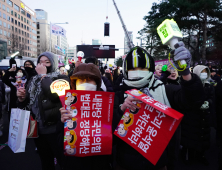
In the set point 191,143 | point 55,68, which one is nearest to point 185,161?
point 191,143

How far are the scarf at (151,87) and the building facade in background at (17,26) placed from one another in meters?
50.3

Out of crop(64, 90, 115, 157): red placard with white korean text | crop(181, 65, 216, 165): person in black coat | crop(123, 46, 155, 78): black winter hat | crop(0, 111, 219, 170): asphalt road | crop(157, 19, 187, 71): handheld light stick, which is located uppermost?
crop(157, 19, 187, 71): handheld light stick

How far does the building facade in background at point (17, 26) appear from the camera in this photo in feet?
167

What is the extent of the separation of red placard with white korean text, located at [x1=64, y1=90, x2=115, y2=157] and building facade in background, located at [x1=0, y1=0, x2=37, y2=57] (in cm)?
5022

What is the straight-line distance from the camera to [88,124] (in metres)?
1.39

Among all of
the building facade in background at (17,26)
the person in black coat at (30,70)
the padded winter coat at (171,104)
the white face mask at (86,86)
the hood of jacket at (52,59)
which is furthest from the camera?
the building facade in background at (17,26)

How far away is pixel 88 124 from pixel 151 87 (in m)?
0.64

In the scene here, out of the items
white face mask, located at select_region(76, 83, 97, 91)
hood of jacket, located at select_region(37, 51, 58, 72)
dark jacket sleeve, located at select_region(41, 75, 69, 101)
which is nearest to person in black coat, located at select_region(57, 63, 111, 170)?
white face mask, located at select_region(76, 83, 97, 91)

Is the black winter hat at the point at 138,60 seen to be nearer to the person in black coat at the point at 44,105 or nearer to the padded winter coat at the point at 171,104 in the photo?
the padded winter coat at the point at 171,104

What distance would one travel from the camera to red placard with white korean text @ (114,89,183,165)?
46.7 inches

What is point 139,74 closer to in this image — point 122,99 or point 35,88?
point 122,99

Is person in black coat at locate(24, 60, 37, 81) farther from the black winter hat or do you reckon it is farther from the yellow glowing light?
the black winter hat

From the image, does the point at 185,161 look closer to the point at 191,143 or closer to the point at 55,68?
the point at 191,143

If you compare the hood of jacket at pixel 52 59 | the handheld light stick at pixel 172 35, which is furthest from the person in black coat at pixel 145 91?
the hood of jacket at pixel 52 59
